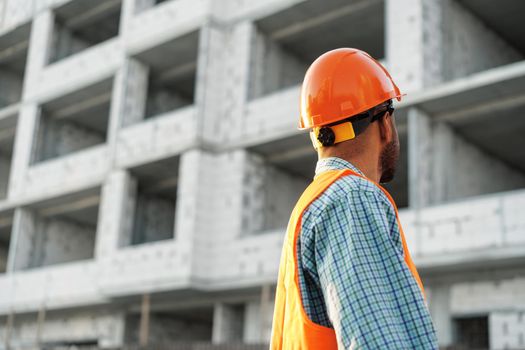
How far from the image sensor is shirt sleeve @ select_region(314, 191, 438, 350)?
1.72 metres

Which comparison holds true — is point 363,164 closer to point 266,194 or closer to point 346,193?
point 346,193

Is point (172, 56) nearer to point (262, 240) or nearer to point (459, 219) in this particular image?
point (262, 240)

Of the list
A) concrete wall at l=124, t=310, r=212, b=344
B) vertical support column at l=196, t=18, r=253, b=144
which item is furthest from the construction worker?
concrete wall at l=124, t=310, r=212, b=344

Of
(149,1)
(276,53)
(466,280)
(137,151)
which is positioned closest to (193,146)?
(137,151)

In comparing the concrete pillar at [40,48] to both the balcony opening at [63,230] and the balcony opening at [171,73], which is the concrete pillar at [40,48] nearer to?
the balcony opening at [63,230]

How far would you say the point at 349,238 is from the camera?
1812 mm

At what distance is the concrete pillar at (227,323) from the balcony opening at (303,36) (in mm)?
4951

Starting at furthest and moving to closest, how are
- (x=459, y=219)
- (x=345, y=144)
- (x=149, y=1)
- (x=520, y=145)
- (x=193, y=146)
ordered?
(x=149, y=1) → (x=193, y=146) → (x=520, y=145) → (x=459, y=219) → (x=345, y=144)

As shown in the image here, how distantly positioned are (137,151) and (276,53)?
162 inches

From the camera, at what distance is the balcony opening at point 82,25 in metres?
23.3

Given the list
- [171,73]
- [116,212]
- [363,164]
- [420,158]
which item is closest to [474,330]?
[420,158]

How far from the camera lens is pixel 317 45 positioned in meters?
19.1

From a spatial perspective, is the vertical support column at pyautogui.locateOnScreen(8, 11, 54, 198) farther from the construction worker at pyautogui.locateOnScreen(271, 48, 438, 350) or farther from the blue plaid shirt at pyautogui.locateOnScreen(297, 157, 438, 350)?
the blue plaid shirt at pyautogui.locateOnScreen(297, 157, 438, 350)

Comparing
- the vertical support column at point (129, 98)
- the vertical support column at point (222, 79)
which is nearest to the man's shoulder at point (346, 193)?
the vertical support column at point (222, 79)
